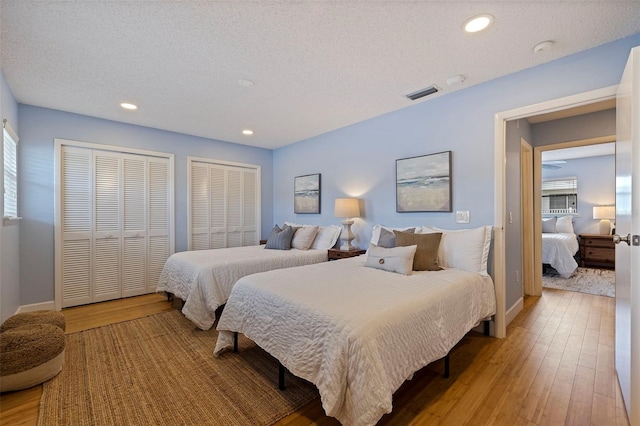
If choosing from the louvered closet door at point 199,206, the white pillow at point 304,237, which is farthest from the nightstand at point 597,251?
the louvered closet door at point 199,206

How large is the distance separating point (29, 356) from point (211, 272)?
1.36 m

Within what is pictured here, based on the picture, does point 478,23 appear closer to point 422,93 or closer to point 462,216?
point 422,93

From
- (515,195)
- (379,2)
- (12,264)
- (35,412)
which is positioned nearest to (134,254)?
(12,264)

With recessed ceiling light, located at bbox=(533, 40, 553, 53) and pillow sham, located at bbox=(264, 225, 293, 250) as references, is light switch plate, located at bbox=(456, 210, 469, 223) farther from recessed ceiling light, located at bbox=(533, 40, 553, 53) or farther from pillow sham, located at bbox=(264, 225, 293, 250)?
pillow sham, located at bbox=(264, 225, 293, 250)

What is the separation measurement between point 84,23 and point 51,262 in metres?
2.92

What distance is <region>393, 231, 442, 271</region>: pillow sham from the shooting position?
2.48 m

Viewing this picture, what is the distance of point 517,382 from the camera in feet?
6.29

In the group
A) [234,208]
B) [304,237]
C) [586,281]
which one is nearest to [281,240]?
[304,237]

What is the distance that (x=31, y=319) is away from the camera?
2.27 metres

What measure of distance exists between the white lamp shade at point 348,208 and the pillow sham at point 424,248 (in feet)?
3.65

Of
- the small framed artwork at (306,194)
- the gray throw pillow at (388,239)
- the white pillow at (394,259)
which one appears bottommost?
the white pillow at (394,259)

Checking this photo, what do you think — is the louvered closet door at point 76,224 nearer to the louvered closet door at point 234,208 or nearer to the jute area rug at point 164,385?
the jute area rug at point 164,385

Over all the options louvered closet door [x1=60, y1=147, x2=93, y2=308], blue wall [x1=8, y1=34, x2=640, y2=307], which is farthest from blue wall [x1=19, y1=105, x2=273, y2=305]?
louvered closet door [x1=60, y1=147, x2=93, y2=308]

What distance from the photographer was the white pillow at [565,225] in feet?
19.6
